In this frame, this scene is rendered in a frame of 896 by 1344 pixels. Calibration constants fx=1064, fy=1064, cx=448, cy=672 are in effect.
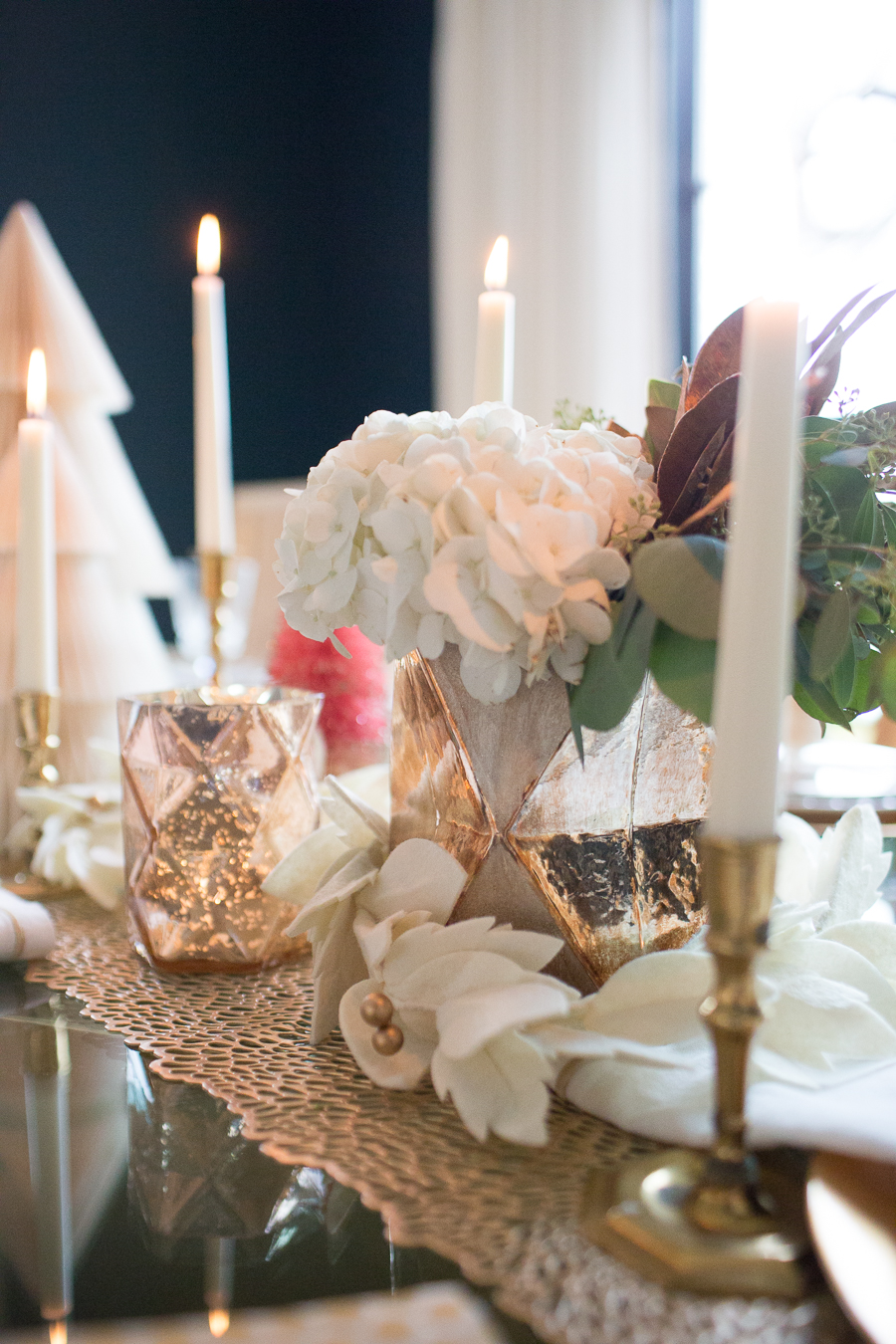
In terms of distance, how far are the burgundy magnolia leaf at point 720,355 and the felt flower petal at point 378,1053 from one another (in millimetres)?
304

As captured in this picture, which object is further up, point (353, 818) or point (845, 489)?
point (845, 489)

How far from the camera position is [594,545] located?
1.33 ft

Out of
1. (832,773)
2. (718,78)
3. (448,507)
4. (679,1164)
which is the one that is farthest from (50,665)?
(718,78)

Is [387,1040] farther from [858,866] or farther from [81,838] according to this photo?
[81,838]

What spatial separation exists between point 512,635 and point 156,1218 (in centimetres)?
24

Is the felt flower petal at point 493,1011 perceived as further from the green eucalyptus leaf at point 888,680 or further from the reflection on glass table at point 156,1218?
the green eucalyptus leaf at point 888,680

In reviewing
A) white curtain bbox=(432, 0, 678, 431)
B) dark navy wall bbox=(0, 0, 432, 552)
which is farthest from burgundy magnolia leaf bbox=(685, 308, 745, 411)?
dark navy wall bbox=(0, 0, 432, 552)

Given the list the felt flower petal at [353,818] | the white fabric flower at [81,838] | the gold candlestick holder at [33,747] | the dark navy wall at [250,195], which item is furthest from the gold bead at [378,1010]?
the dark navy wall at [250,195]

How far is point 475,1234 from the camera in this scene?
0.34m

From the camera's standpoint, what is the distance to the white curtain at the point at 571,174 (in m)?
3.06

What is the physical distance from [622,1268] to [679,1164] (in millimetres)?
54

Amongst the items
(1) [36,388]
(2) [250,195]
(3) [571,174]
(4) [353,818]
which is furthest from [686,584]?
(2) [250,195]

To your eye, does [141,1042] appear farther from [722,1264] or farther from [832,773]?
[832,773]

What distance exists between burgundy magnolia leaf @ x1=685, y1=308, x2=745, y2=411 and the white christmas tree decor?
661 millimetres
